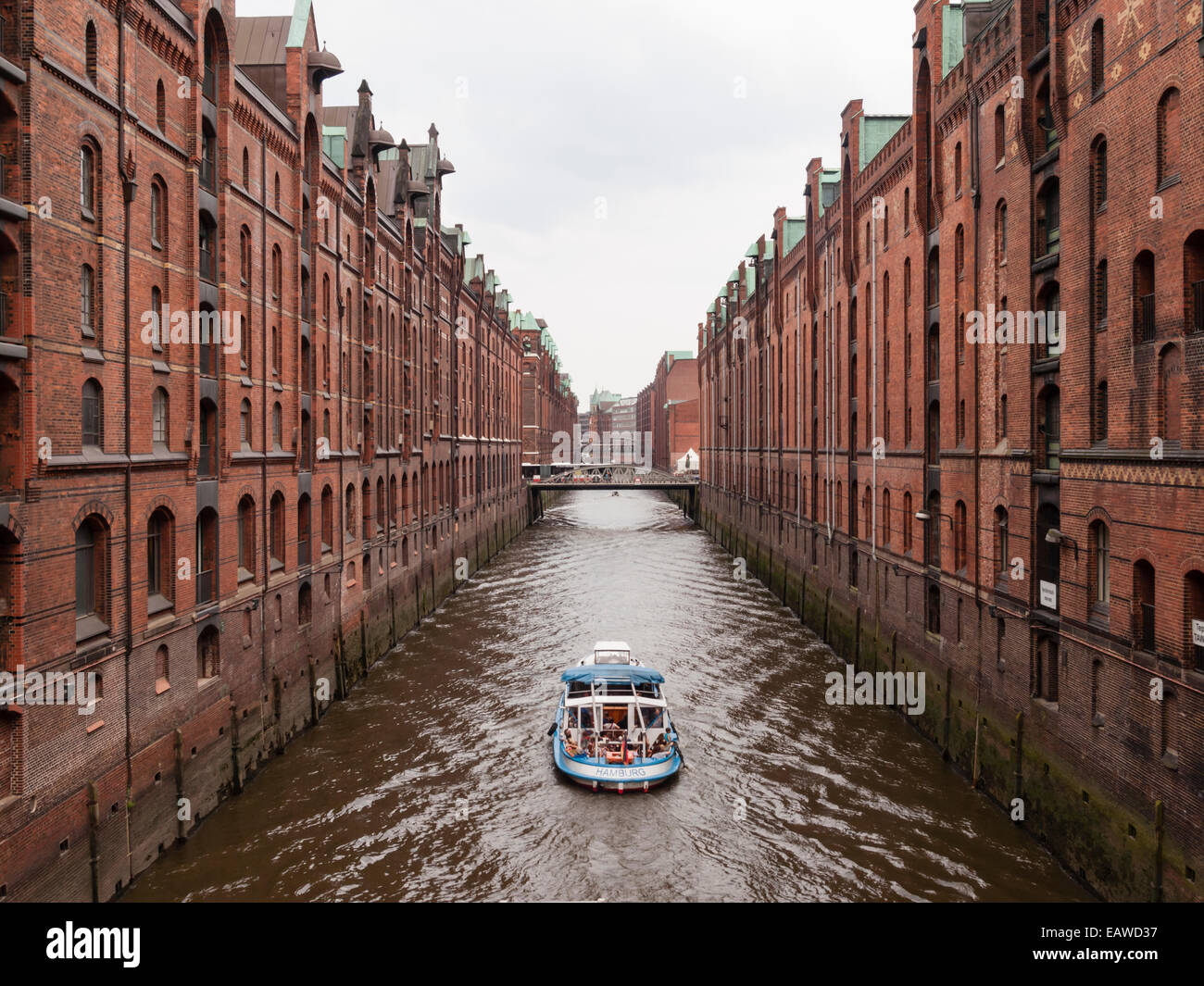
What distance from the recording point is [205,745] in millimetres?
17281

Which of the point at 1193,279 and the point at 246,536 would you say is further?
the point at 246,536

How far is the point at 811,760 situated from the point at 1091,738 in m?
7.67

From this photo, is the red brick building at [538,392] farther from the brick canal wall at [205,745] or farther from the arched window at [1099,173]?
the arched window at [1099,173]

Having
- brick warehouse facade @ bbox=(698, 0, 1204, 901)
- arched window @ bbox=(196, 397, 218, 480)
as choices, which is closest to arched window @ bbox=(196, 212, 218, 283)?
arched window @ bbox=(196, 397, 218, 480)

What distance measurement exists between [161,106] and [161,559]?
8.75 m

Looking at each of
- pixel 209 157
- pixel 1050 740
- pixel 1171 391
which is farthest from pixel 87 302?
pixel 1050 740

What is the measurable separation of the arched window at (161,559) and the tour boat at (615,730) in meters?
9.34

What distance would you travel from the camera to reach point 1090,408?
15094mm

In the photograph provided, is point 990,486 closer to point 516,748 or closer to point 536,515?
point 516,748

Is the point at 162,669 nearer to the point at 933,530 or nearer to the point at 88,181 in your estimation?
the point at 88,181

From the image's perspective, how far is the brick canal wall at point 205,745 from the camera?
12.3m

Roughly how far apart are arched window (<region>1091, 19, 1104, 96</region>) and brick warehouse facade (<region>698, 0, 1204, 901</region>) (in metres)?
0.04

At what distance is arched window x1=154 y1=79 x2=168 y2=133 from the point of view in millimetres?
16359
